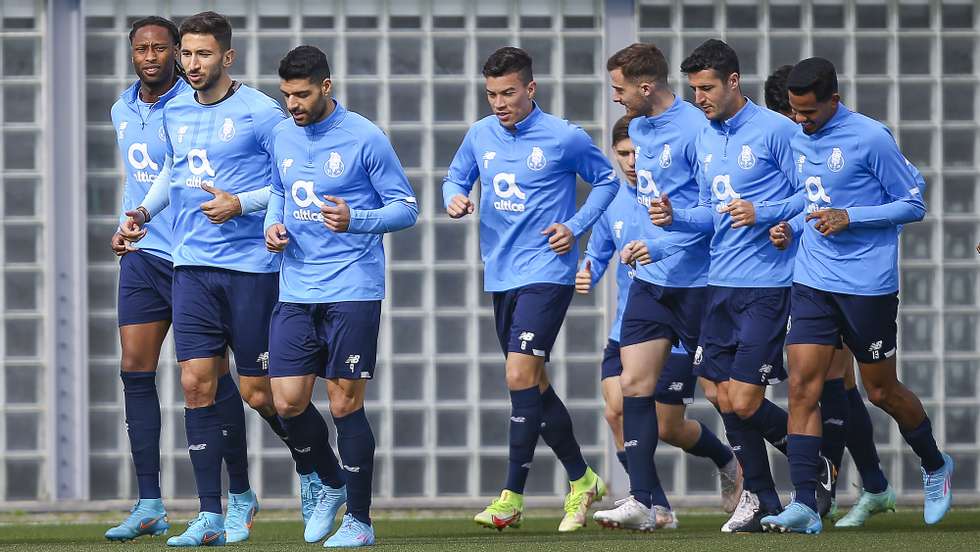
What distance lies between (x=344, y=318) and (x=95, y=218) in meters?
A: 3.89

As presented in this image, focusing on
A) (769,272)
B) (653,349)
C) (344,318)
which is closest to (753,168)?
(769,272)

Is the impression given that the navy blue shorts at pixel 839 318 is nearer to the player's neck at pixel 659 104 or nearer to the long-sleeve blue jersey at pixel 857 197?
the long-sleeve blue jersey at pixel 857 197

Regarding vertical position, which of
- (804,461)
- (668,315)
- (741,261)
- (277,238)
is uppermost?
(277,238)

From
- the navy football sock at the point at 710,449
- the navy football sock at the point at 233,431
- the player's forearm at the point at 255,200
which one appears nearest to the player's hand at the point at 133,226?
the player's forearm at the point at 255,200

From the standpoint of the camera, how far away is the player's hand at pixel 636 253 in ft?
26.1

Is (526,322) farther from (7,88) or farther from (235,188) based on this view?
(7,88)

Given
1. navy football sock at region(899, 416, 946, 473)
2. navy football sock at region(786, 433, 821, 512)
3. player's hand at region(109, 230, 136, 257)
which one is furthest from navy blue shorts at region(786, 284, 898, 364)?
player's hand at region(109, 230, 136, 257)

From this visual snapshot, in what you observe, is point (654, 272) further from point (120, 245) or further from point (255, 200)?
point (120, 245)

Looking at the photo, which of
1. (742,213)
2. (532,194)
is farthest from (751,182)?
(532,194)

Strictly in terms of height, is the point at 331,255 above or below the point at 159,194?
below

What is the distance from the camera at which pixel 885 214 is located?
7.51m

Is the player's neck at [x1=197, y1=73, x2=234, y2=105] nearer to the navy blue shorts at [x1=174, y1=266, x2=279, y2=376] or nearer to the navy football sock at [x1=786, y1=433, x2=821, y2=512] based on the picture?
the navy blue shorts at [x1=174, y1=266, x2=279, y2=376]

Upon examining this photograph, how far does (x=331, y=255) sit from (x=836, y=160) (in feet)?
7.42

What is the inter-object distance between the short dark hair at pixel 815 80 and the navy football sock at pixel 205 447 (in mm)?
2930
